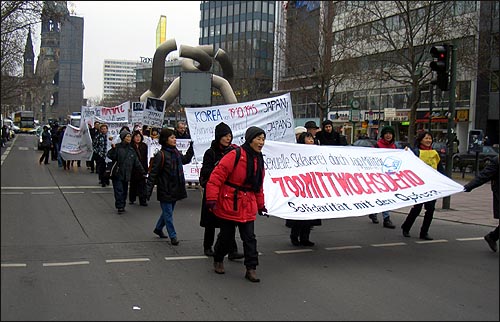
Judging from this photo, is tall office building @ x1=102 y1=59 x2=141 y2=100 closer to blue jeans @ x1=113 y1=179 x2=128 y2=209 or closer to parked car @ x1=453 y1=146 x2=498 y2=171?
blue jeans @ x1=113 y1=179 x2=128 y2=209

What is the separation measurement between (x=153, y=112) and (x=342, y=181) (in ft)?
36.9

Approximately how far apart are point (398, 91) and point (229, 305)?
162 feet

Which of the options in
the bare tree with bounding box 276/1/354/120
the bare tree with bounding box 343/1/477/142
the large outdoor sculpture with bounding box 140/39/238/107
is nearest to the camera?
the large outdoor sculpture with bounding box 140/39/238/107

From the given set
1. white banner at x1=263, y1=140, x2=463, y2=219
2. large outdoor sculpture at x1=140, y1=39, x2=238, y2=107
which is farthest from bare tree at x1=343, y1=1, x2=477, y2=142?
white banner at x1=263, y1=140, x2=463, y2=219

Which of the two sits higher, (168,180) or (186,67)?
(186,67)

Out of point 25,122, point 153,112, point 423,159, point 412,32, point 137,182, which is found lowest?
point 137,182

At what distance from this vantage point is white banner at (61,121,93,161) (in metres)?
20.6

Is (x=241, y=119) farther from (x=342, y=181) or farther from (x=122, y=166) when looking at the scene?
(x=342, y=181)

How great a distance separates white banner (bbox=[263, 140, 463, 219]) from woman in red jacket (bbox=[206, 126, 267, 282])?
0.86 metres

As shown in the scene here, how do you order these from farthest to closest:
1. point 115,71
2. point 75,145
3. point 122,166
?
point 75,145 < point 115,71 < point 122,166

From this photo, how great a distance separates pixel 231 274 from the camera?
6.48 m

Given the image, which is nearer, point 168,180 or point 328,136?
point 168,180

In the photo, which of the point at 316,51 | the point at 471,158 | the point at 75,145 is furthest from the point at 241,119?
the point at 316,51

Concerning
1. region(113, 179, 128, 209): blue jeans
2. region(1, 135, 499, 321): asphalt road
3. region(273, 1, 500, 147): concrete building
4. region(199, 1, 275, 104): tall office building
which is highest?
region(199, 1, 275, 104): tall office building
